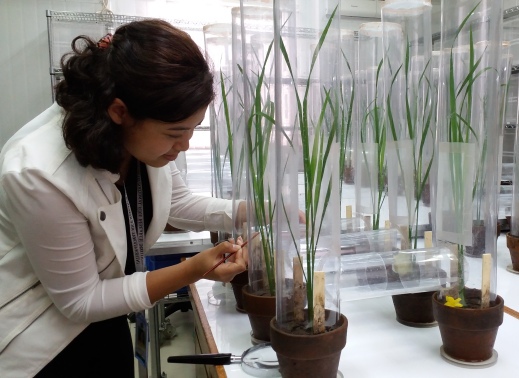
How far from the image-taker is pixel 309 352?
0.75 metres

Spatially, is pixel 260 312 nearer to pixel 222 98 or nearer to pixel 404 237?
pixel 404 237

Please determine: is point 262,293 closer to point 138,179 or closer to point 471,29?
point 138,179

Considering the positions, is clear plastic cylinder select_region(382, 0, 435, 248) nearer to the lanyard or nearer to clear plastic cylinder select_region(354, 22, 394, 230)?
clear plastic cylinder select_region(354, 22, 394, 230)

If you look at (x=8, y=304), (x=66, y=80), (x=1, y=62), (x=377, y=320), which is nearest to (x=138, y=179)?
(x=66, y=80)

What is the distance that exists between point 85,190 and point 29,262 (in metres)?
0.21

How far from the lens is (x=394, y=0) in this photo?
1150 millimetres

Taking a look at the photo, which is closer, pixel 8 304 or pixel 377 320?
pixel 8 304

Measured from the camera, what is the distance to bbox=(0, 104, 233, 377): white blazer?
84 cm

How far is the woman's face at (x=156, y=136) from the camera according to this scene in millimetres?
886

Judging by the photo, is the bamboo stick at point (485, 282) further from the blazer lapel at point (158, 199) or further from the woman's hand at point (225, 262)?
the blazer lapel at point (158, 199)

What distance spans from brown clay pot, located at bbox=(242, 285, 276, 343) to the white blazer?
225 millimetres

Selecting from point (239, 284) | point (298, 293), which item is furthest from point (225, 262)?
point (298, 293)

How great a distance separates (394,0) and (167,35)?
65 centimetres

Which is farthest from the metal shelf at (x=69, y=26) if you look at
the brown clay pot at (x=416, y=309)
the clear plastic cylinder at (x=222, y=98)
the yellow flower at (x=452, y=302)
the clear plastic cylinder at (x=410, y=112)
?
the yellow flower at (x=452, y=302)
